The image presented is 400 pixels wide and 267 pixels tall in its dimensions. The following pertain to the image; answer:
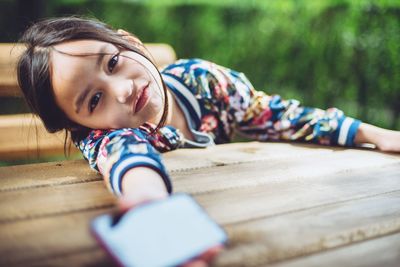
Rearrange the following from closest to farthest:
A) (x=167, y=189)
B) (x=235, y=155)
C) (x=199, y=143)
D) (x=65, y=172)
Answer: (x=167, y=189) → (x=65, y=172) → (x=235, y=155) → (x=199, y=143)

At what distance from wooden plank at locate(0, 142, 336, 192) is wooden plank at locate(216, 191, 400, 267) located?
1.74 feet

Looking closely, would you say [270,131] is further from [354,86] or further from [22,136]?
[354,86]

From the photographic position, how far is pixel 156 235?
95 centimetres

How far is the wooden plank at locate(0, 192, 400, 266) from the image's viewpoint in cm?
101

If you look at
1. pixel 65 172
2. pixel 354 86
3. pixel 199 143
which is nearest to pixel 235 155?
pixel 199 143

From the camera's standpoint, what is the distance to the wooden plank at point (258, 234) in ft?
3.30

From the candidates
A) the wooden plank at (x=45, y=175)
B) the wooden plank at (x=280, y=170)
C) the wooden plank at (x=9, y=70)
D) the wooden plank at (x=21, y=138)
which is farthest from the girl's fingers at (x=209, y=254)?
the wooden plank at (x=9, y=70)

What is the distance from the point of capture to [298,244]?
108 centimetres

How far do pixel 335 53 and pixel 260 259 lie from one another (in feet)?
10.7

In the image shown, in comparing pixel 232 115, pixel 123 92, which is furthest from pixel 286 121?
pixel 123 92

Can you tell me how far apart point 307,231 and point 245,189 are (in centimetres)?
33

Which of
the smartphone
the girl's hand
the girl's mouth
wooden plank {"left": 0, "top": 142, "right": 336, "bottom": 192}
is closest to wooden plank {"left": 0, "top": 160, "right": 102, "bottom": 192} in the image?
wooden plank {"left": 0, "top": 142, "right": 336, "bottom": 192}

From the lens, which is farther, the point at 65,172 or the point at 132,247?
the point at 65,172

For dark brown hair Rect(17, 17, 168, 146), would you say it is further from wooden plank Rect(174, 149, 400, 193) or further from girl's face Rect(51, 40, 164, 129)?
wooden plank Rect(174, 149, 400, 193)
